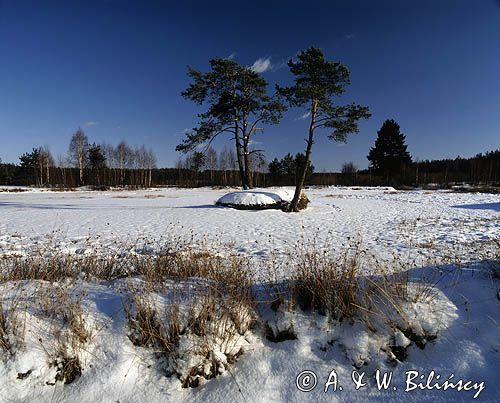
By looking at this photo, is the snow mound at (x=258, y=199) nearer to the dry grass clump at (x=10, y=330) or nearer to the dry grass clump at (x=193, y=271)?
the dry grass clump at (x=193, y=271)

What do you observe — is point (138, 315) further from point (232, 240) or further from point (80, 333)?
point (232, 240)

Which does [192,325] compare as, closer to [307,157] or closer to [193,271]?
[193,271]

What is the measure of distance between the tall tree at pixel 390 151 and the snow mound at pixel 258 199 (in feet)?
123

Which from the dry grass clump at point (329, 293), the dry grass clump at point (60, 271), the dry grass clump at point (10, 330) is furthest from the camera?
the dry grass clump at point (60, 271)

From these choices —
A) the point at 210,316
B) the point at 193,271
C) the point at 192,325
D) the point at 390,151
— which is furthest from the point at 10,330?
the point at 390,151

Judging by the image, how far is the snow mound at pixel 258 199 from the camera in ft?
50.1

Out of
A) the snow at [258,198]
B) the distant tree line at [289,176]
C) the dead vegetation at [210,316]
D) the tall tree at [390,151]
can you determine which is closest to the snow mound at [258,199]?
the snow at [258,198]

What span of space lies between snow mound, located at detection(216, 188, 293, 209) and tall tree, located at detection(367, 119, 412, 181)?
123ft

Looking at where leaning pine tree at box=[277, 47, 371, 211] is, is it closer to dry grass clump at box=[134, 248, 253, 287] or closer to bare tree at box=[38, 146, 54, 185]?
dry grass clump at box=[134, 248, 253, 287]

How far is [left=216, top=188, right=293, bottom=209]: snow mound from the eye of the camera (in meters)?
15.3

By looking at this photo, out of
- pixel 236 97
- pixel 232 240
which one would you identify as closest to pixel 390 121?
pixel 236 97

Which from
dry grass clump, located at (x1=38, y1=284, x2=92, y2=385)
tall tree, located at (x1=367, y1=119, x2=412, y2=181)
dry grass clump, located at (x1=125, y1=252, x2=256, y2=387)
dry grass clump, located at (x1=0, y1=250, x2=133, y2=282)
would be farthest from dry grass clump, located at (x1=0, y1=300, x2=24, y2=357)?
tall tree, located at (x1=367, y1=119, x2=412, y2=181)

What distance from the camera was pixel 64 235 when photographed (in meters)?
8.30

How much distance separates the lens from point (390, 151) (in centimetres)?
4644
